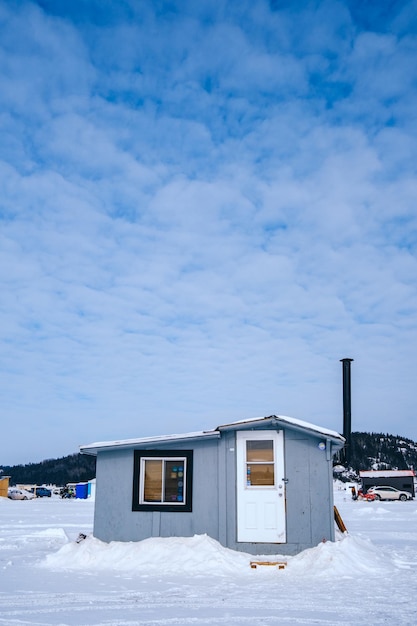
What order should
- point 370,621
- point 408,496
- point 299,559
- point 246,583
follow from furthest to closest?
point 408,496, point 299,559, point 246,583, point 370,621

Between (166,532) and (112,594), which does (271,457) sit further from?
(112,594)

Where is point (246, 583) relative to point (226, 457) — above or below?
below

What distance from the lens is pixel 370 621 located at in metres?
6.94

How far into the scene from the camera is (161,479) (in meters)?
12.9

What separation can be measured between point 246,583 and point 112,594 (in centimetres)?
232

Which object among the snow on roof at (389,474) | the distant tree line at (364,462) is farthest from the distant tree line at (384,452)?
the snow on roof at (389,474)

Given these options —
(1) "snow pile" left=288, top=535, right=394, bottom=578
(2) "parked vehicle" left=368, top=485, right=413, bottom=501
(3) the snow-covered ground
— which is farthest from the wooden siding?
(2) "parked vehicle" left=368, top=485, right=413, bottom=501

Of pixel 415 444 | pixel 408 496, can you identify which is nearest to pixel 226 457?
pixel 408 496

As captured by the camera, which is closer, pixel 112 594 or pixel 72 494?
pixel 112 594

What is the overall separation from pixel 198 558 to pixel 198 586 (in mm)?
2022

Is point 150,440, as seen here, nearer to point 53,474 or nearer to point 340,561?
point 340,561

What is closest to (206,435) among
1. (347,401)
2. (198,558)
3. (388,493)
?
(198,558)

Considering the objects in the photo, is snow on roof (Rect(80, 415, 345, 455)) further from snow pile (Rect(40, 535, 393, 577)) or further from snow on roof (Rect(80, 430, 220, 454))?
snow pile (Rect(40, 535, 393, 577))

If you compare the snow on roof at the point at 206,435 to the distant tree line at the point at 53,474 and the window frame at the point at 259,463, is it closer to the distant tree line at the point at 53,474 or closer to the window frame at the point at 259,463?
the window frame at the point at 259,463
